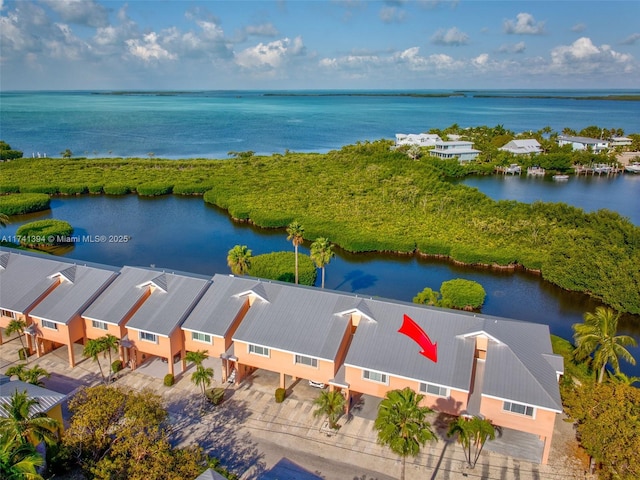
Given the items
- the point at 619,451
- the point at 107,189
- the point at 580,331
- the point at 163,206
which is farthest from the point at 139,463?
the point at 107,189

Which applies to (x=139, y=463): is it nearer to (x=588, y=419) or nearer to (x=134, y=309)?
(x=134, y=309)

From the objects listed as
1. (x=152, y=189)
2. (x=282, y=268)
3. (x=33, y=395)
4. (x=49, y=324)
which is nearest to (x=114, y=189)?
(x=152, y=189)

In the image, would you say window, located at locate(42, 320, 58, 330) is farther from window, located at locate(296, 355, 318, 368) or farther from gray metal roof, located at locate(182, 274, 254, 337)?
window, located at locate(296, 355, 318, 368)

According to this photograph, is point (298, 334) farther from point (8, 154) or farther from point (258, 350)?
point (8, 154)

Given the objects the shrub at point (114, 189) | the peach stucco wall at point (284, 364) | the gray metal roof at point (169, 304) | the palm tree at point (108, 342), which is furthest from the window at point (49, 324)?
the shrub at point (114, 189)

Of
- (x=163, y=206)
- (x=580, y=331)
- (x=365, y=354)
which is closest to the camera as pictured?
(x=365, y=354)
